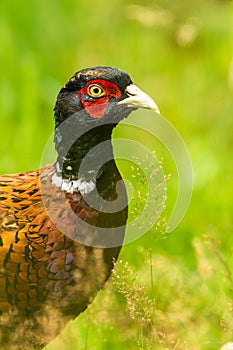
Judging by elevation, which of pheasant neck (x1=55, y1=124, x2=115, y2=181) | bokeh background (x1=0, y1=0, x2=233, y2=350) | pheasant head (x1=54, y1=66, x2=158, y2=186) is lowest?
bokeh background (x1=0, y1=0, x2=233, y2=350)

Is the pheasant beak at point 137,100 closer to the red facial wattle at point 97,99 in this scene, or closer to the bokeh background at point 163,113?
the red facial wattle at point 97,99

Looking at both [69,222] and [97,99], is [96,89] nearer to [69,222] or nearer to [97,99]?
[97,99]

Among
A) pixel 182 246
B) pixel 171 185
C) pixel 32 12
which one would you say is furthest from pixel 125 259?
pixel 32 12

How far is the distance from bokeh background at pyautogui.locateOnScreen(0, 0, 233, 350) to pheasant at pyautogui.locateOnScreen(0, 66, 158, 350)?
0.51ft

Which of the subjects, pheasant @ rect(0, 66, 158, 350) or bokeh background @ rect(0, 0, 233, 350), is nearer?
pheasant @ rect(0, 66, 158, 350)

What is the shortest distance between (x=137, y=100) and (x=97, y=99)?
0.16 meters

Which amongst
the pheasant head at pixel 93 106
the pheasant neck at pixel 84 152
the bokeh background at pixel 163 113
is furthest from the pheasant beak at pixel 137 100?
the bokeh background at pixel 163 113

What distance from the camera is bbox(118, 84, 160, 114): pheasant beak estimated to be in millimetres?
3811

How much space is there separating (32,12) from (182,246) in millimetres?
2925

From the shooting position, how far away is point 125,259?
15.2 feet

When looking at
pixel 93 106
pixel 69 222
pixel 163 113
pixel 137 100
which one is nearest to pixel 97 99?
pixel 93 106

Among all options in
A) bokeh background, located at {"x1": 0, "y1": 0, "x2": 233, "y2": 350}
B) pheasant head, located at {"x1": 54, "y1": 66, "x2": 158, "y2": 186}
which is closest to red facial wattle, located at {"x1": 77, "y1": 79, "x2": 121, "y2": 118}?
pheasant head, located at {"x1": 54, "y1": 66, "x2": 158, "y2": 186}

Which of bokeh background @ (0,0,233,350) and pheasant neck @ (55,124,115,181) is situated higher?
pheasant neck @ (55,124,115,181)

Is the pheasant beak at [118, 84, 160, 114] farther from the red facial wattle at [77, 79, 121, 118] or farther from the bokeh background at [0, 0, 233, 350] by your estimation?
the bokeh background at [0, 0, 233, 350]
